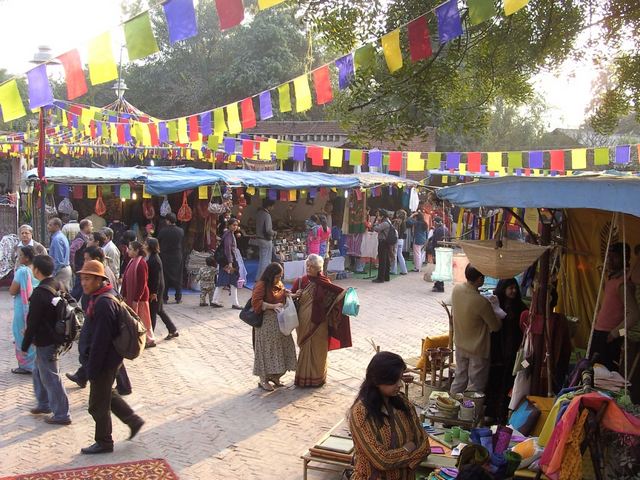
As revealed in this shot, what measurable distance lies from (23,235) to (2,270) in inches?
182

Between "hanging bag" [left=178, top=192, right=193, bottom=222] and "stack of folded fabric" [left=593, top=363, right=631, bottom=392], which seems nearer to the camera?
"stack of folded fabric" [left=593, top=363, right=631, bottom=392]

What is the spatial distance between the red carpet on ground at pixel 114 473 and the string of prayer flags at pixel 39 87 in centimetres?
341

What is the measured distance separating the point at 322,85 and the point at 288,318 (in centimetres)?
290

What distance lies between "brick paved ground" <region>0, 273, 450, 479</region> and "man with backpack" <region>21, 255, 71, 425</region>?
0.76 feet

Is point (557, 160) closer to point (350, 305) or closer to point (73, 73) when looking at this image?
point (350, 305)

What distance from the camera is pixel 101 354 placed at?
5.95 m

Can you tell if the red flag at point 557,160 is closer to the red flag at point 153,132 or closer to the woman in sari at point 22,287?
the red flag at point 153,132

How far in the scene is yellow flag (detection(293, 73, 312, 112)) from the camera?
8.35 meters

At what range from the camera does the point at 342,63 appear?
7641 mm

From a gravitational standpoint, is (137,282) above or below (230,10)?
below

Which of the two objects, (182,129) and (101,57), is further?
(182,129)

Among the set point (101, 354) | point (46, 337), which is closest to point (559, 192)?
point (101, 354)

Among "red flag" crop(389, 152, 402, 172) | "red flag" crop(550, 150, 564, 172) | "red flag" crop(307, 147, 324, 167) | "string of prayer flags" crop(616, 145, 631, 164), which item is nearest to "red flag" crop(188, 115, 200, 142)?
"red flag" crop(307, 147, 324, 167)

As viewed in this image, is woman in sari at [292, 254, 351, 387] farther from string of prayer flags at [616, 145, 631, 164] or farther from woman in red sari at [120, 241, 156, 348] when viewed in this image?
string of prayer flags at [616, 145, 631, 164]
